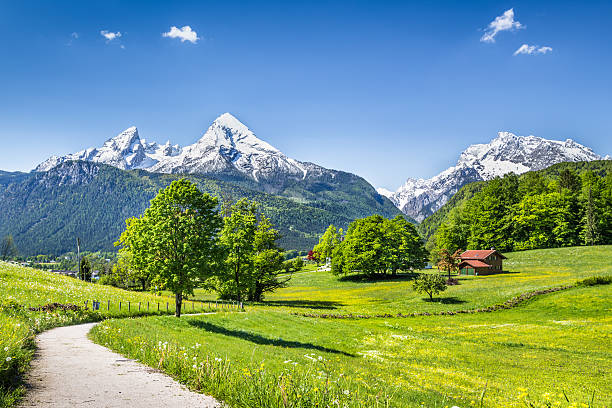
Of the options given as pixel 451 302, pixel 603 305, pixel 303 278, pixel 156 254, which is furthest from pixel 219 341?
pixel 303 278

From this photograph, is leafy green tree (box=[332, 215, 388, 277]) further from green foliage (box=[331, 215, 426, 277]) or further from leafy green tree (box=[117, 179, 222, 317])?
leafy green tree (box=[117, 179, 222, 317])

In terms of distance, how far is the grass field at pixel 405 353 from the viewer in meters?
10.6

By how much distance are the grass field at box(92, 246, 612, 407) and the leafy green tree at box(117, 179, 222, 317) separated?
355 centimetres

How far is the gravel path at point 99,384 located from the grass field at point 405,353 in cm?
69

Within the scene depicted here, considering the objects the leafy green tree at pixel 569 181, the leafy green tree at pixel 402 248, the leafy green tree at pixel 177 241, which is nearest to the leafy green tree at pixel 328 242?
the leafy green tree at pixel 402 248

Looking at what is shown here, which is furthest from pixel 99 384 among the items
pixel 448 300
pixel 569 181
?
pixel 569 181

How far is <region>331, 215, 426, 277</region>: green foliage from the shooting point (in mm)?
94875

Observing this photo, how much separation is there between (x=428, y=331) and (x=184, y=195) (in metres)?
30.6

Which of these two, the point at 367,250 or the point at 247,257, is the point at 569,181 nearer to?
the point at 367,250

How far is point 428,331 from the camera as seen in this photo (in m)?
41.2

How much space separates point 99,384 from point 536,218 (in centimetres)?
12397

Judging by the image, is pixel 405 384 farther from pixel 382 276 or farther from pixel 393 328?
pixel 382 276

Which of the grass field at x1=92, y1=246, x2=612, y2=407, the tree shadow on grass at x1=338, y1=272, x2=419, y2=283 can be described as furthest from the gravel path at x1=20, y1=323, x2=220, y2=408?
the tree shadow on grass at x1=338, y1=272, x2=419, y2=283

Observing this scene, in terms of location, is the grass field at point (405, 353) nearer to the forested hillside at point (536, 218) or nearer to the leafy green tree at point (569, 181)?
the forested hillside at point (536, 218)
